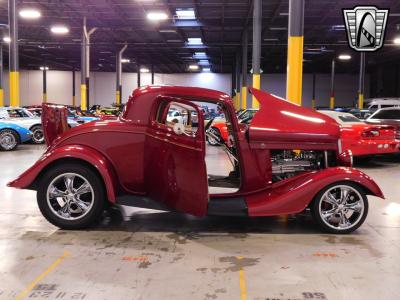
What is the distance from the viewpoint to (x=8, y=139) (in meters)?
14.0

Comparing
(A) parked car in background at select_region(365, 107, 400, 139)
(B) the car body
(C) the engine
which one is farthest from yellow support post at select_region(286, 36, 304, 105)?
(C) the engine

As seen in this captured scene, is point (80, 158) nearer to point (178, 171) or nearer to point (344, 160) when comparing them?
point (178, 171)

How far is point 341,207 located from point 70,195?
123 inches

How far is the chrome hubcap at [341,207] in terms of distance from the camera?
16.9 ft

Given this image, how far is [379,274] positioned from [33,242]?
137 inches

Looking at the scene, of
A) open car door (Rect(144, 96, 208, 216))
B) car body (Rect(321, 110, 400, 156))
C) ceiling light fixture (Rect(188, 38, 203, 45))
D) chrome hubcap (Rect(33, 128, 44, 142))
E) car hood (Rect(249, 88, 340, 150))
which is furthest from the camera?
ceiling light fixture (Rect(188, 38, 203, 45))

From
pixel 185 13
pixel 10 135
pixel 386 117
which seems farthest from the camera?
pixel 185 13

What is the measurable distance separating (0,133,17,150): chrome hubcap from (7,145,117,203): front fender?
9.51m

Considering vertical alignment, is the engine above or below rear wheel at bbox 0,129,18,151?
above

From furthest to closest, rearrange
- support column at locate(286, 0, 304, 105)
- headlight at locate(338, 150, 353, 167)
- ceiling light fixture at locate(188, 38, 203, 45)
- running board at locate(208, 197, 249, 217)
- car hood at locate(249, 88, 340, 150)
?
A: 1. ceiling light fixture at locate(188, 38, 203, 45)
2. support column at locate(286, 0, 304, 105)
3. headlight at locate(338, 150, 353, 167)
4. car hood at locate(249, 88, 340, 150)
5. running board at locate(208, 197, 249, 217)

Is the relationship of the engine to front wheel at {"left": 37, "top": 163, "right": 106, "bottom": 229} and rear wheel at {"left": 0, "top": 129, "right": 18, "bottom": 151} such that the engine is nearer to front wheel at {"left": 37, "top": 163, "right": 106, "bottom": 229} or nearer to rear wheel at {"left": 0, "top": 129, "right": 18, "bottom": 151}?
front wheel at {"left": 37, "top": 163, "right": 106, "bottom": 229}

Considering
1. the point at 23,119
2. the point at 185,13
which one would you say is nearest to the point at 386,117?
the point at 23,119

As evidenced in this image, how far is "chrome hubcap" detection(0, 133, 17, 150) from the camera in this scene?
14.0 m

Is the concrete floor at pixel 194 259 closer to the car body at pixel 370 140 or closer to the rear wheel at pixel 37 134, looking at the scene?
the car body at pixel 370 140
